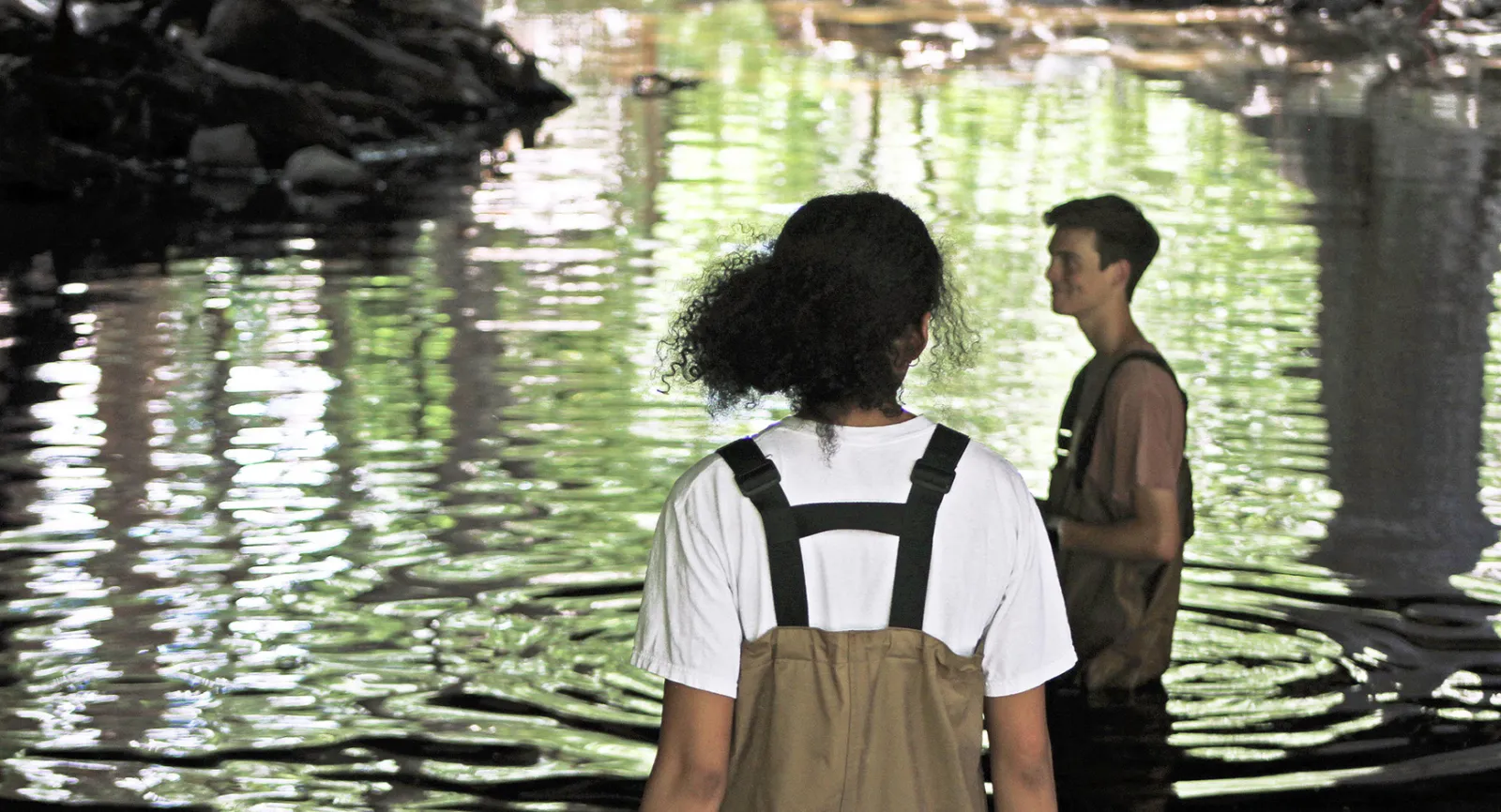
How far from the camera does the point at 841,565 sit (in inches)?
104

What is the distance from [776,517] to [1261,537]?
5.00 metres

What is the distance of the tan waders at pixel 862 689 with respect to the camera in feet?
8.62

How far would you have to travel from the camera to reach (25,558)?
22.7 feet

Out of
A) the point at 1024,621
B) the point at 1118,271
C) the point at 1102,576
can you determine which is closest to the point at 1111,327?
the point at 1118,271

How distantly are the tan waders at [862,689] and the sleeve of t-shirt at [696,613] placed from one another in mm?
41

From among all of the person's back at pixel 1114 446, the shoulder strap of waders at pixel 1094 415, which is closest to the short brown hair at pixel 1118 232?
the person's back at pixel 1114 446

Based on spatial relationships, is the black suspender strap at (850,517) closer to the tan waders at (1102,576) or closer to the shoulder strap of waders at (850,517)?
the shoulder strap of waders at (850,517)

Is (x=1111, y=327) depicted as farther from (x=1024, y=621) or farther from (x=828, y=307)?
(x=828, y=307)

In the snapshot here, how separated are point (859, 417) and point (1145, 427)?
7.66 feet

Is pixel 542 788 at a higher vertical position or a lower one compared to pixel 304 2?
lower

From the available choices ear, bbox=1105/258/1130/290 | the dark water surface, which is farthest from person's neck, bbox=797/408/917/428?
ear, bbox=1105/258/1130/290

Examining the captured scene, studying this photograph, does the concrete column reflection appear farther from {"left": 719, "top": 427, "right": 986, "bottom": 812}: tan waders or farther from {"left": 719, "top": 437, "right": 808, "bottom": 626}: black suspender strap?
{"left": 719, "top": 437, "right": 808, "bottom": 626}: black suspender strap

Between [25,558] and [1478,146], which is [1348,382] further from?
[1478,146]

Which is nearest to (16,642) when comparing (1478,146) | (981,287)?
(981,287)
